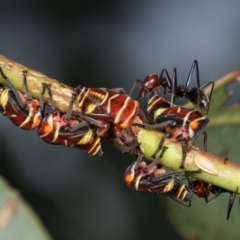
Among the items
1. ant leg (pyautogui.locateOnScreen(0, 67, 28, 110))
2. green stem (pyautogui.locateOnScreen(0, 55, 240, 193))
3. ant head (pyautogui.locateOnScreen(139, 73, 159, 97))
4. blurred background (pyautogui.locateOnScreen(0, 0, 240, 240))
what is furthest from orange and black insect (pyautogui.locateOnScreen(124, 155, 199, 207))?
blurred background (pyautogui.locateOnScreen(0, 0, 240, 240))

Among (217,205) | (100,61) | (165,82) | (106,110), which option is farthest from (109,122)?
(100,61)

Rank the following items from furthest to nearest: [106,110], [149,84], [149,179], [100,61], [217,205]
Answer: [100,61], [149,84], [217,205], [149,179], [106,110]

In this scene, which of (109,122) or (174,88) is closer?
(109,122)

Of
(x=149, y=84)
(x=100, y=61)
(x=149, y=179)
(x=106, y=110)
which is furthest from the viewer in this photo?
(x=100, y=61)

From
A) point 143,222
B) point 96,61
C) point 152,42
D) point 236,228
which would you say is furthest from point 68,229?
point 236,228

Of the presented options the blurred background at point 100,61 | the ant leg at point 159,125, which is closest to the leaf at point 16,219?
the ant leg at point 159,125

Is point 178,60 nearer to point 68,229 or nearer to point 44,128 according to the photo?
point 68,229

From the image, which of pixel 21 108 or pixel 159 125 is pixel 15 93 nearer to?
pixel 21 108
